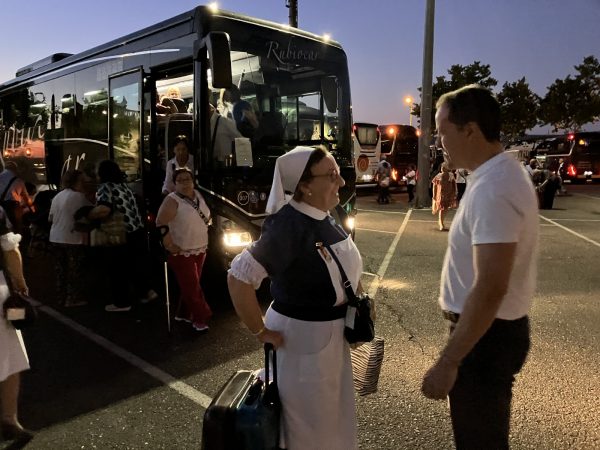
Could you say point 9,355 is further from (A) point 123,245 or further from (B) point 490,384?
(A) point 123,245

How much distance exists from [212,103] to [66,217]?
221cm

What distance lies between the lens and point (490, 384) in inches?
78.6

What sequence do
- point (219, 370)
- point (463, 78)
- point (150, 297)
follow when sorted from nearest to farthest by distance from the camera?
point (219, 370) < point (150, 297) < point (463, 78)

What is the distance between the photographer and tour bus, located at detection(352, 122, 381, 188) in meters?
24.1

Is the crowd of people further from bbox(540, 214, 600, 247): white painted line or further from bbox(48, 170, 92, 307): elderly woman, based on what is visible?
bbox(540, 214, 600, 247): white painted line

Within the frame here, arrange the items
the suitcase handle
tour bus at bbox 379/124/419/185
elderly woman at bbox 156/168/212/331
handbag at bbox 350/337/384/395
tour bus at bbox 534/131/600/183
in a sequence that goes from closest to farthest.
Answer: the suitcase handle
handbag at bbox 350/337/384/395
elderly woman at bbox 156/168/212/331
tour bus at bbox 379/124/419/185
tour bus at bbox 534/131/600/183

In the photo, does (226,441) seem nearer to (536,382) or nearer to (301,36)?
(536,382)

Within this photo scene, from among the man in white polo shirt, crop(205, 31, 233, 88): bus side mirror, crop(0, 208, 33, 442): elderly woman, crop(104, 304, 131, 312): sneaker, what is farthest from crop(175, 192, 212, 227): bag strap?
the man in white polo shirt

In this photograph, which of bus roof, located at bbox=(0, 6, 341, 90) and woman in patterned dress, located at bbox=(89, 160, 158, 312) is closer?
woman in patterned dress, located at bbox=(89, 160, 158, 312)

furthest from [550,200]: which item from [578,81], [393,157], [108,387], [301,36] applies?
[578,81]

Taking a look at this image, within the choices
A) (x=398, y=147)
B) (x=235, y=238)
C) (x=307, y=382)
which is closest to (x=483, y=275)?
(x=307, y=382)

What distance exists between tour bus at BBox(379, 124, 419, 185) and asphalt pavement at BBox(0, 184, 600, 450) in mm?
19006

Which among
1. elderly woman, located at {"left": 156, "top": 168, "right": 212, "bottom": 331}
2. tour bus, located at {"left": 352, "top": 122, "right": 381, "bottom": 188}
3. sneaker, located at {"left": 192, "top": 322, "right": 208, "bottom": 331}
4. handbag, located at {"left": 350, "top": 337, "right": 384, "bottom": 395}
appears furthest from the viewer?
tour bus, located at {"left": 352, "top": 122, "right": 381, "bottom": 188}

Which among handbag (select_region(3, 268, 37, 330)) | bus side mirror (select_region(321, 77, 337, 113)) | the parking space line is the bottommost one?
the parking space line
